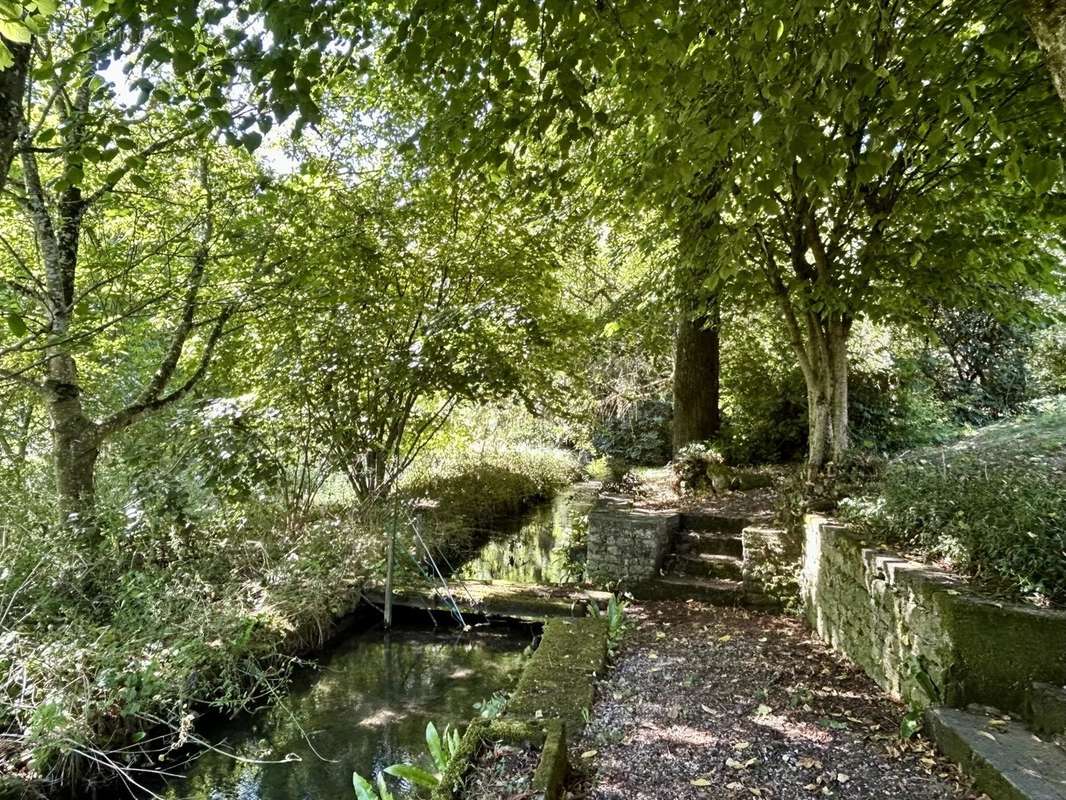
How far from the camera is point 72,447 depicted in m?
5.59

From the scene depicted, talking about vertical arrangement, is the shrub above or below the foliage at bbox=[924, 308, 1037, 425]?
below

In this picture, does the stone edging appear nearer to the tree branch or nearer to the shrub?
the tree branch

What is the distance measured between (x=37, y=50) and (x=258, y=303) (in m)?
2.52

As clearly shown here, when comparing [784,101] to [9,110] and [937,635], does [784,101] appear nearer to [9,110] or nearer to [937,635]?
[937,635]

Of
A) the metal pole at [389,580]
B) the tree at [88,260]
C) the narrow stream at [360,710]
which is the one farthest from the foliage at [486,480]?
the tree at [88,260]

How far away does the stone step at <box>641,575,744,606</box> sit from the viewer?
241 inches

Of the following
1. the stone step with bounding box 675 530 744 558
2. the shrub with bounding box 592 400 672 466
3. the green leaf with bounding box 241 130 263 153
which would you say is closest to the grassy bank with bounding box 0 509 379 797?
the green leaf with bounding box 241 130 263 153

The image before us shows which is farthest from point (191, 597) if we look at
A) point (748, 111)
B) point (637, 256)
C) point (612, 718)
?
point (637, 256)

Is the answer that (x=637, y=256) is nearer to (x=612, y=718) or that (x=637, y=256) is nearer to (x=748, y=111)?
(x=748, y=111)

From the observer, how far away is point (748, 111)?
3.63m

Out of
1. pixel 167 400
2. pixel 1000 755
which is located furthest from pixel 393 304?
pixel 1000 755

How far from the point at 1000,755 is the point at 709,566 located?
12.7ft

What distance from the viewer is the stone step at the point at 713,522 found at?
702 cm

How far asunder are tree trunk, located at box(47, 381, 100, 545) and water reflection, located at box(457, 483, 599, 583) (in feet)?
14.3
